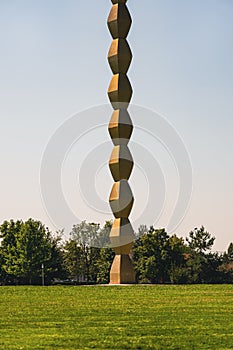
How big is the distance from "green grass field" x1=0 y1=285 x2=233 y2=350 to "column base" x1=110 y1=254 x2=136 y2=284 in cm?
1205

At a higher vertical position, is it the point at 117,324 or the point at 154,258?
the point at 154,258

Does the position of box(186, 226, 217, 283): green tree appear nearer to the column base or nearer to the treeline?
the treeline

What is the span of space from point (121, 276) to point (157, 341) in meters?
19.6

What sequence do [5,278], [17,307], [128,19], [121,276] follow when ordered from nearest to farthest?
[17,307] < [121,276] < [128,19] < [5,278]

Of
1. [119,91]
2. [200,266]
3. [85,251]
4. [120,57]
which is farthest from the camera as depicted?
[85,251]

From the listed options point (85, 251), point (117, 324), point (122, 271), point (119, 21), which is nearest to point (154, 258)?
point (85, 251)

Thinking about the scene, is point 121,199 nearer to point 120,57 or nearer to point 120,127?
point 120,127

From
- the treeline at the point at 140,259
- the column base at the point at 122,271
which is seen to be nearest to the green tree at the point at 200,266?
the treeline at the point at 140,259

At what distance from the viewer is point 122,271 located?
95.7ft

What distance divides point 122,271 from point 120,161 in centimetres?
499

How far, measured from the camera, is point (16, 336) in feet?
32.6

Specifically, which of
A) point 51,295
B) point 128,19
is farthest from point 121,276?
point 128,19

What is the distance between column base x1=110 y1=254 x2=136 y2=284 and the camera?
95.3 feet

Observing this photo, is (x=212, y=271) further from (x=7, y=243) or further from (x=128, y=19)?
(x=128, y=19)
